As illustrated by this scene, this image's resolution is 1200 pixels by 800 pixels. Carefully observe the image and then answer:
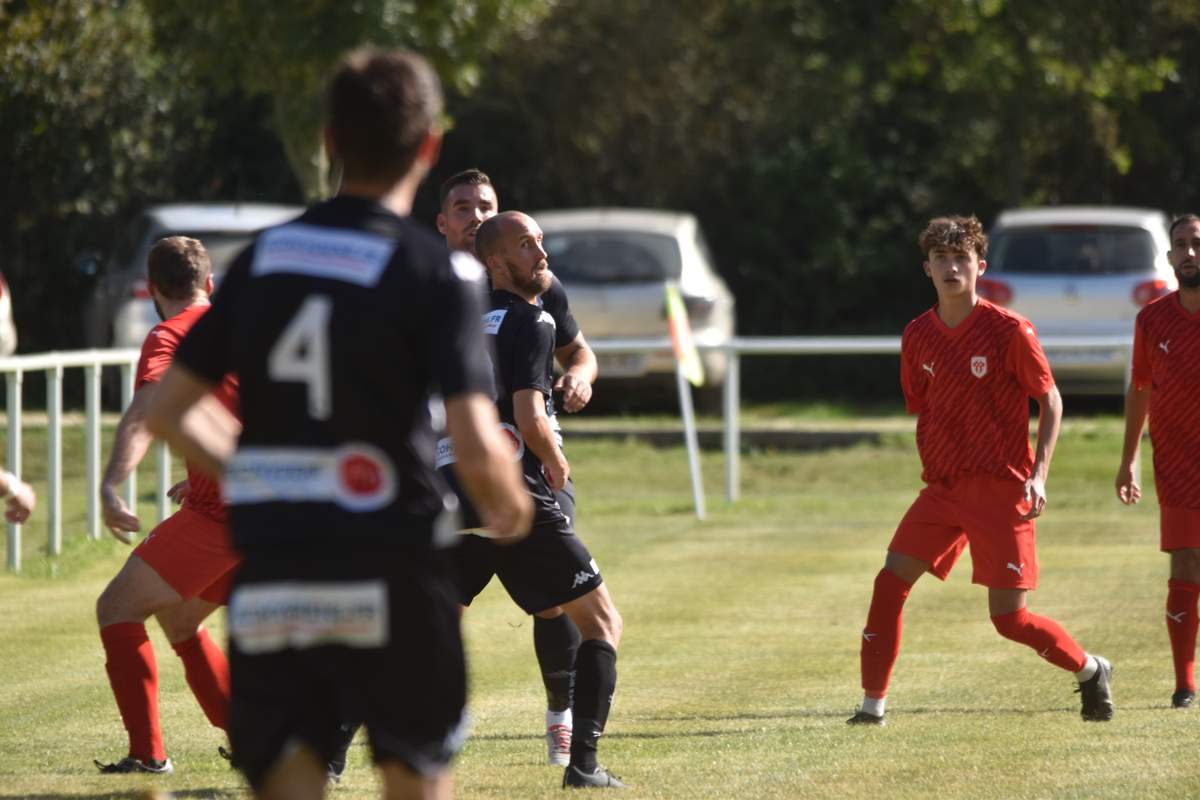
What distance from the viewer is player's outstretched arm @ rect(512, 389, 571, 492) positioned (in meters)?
5.80

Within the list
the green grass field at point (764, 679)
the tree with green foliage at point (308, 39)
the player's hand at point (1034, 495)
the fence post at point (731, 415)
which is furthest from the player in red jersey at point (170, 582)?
the tree with green foliage at point (308, 39)

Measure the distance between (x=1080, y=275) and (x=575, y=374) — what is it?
11.7 meters

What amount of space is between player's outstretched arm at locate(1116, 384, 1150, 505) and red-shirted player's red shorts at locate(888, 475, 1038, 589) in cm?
72

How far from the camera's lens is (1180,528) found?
770 centimetres

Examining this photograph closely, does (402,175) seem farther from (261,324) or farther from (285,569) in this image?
(285,569)

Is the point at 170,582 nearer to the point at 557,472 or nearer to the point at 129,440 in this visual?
the point at 129,440

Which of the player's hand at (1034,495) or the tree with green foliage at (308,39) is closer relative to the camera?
the player's hand at (1034,495)

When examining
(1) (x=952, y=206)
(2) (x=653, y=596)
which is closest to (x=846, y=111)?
(1) (x=952, y=206)

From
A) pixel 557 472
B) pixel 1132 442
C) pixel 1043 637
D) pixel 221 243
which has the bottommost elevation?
pixel 1043 637

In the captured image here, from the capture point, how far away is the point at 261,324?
3580mm

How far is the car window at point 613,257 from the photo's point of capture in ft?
58.3

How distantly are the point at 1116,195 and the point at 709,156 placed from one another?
5.00m

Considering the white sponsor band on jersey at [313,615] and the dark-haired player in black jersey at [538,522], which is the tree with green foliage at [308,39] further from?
the white sponsor band on jersey at [313,615]

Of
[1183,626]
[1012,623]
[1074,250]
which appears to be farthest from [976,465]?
[1074,250]
